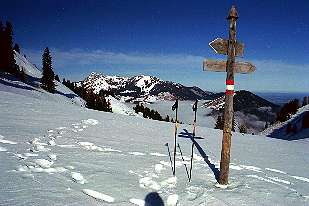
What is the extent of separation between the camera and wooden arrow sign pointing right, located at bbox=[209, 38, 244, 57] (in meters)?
7.90

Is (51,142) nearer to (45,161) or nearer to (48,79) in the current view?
(45,161)

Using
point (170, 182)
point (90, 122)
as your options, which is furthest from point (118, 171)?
point (90, 122)

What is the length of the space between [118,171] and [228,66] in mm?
3989

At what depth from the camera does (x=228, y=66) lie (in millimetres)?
7945

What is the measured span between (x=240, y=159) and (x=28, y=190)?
897cm

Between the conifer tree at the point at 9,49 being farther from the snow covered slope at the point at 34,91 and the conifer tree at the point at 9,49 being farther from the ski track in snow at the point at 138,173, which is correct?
the ski track in snow at the point at 138,173

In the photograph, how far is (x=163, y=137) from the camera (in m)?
15.7

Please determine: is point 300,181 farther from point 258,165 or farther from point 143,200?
point 143,200

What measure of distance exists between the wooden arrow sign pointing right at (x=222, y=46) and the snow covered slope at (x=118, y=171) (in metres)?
3.44

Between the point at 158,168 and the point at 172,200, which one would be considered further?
the point at 158,168

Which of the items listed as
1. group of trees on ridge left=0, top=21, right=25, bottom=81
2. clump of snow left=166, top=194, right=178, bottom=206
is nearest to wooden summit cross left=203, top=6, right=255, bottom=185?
clump of snow left=166, top=194, right=178, bottom=206

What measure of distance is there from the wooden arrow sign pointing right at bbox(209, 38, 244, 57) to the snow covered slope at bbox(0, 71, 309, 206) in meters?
3.44

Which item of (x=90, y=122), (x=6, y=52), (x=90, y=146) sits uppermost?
(x=6, y=52)

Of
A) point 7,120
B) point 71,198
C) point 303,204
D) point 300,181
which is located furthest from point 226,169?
point 7,120
